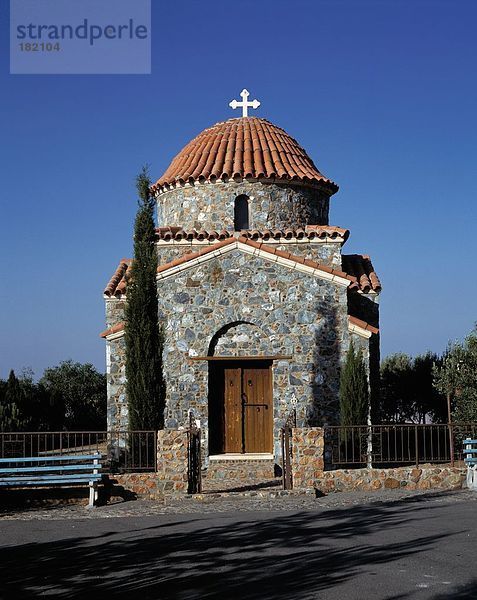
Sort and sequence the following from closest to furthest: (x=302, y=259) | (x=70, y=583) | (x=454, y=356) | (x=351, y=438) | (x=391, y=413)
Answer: (x=70, y=583), (x=351, y=438), (x=302, y=259), (x=454, y=356), (x=391, y=413)

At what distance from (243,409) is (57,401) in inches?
496

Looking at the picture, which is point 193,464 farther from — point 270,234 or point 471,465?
point 270,234

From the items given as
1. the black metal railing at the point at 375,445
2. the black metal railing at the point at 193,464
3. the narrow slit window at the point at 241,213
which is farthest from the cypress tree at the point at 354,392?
the narrow slit window at the point at 241,213

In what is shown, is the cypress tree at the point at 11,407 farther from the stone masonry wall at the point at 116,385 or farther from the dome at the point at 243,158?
the dome at the point at 243,158

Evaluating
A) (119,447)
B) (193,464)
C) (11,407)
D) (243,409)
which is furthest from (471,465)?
(11,407)

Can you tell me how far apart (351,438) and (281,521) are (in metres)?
5.49

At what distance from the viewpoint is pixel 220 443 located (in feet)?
60.3

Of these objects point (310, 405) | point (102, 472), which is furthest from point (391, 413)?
point (102, 472)

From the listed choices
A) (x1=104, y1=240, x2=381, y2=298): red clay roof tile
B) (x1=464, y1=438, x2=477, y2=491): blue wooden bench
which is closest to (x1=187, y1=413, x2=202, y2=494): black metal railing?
(x1=104, y1=240, x2=381, y2=298): red clay roof tile

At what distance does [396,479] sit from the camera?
15.3m

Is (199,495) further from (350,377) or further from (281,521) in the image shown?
(350,377)

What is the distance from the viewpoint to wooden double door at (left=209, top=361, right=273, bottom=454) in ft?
60.3

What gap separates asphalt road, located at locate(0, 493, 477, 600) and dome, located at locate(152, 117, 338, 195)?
10.5 meters

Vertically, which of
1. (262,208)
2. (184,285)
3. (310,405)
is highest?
(262,208)
